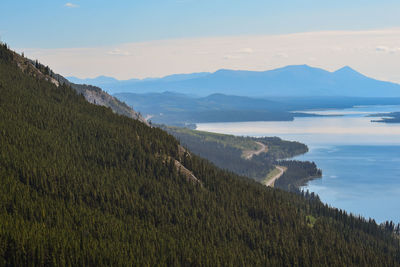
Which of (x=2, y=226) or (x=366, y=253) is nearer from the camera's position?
(x=2, y=226)

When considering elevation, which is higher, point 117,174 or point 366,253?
point 117,174

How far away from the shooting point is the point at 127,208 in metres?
123

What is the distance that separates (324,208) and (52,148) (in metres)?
110

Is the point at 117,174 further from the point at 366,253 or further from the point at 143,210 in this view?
the point at 366,253

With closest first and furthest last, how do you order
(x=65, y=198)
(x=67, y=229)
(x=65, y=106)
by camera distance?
(x=67, y=229)
(x=65, y=198)
(x=65, y=106)

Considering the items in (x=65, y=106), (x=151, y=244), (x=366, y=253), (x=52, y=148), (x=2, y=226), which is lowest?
(x=366, y=253)

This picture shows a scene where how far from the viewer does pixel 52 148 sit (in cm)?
13962

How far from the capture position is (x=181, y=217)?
122938 millimetres

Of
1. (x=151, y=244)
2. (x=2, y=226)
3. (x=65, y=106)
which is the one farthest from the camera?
(x=65, y=106)

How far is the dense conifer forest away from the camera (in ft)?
298

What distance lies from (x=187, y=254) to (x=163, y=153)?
249 feet

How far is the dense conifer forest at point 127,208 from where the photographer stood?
9069cm

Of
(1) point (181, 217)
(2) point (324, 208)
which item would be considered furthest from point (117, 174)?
(2) point (324, 208)

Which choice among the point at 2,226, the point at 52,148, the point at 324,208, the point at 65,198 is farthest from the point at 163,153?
the point at 2,226
